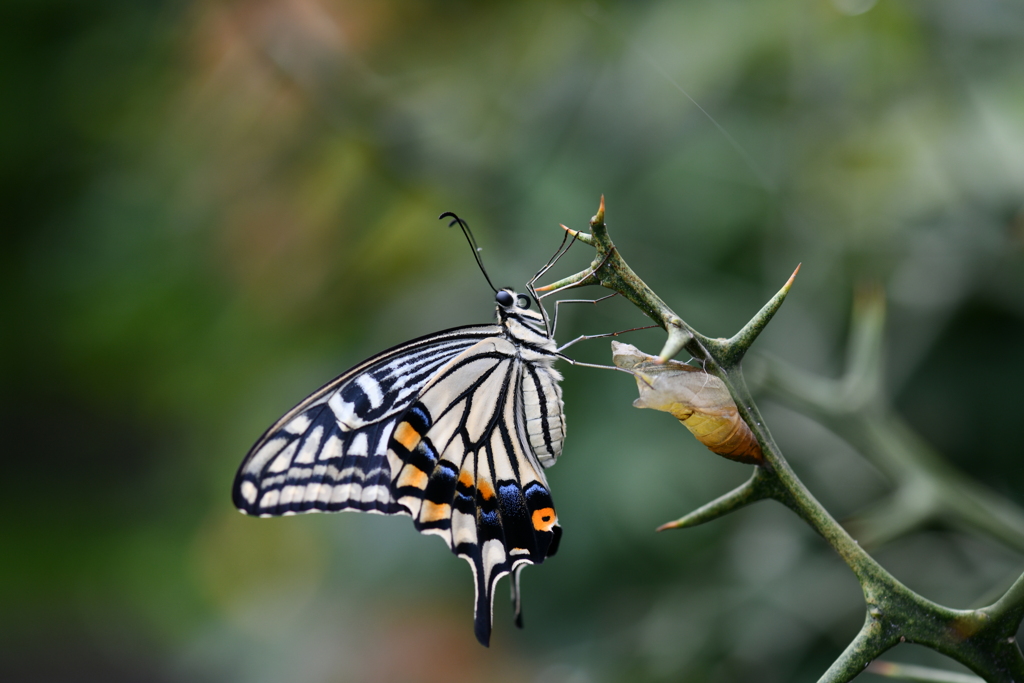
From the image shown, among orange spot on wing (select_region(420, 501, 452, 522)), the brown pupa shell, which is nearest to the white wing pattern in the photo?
orange spot on wing (select_region(420, 501, 452, 522))

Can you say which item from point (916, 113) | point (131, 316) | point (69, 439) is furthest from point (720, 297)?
point (69, 439)

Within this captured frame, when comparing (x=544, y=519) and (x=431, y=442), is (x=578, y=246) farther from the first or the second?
(x=544, y=519)

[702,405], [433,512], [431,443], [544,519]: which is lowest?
[702,405]

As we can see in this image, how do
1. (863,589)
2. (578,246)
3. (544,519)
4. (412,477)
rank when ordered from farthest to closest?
(578,246) → (412,477) → (544,519) → (863,589)

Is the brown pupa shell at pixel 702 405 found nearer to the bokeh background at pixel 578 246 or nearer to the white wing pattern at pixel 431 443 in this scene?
the white wing pattern at pixel 431 443

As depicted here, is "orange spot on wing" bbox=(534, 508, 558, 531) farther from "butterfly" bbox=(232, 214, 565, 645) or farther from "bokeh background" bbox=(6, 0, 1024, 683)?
"bokeh background" bbox=(6, 0, 1024, 683)

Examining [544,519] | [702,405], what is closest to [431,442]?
[544,519]

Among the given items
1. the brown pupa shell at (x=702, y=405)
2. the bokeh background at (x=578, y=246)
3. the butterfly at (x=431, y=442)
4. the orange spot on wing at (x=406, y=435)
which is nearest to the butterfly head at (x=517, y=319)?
the butterfly at (x=431, y=442)
